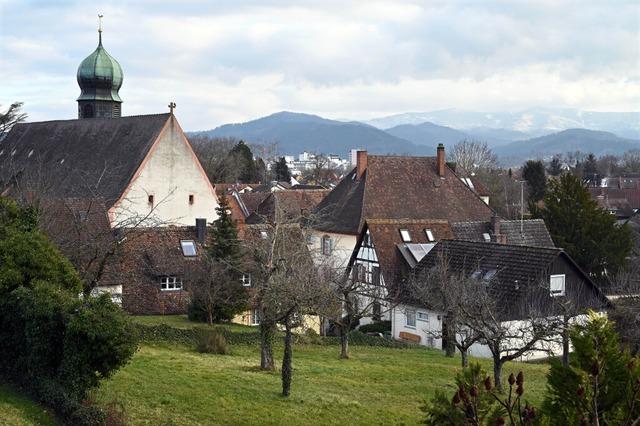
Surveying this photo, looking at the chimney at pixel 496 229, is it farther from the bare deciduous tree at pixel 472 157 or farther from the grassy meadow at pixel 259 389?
the bare deciduous tree at pixel 472 157

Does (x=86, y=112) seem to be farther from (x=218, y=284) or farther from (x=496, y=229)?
(x=218, y=284)

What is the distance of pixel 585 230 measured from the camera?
47719 mm

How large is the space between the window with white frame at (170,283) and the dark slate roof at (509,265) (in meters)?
10.9

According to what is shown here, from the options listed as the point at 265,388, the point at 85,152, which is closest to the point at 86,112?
the point at 85,152

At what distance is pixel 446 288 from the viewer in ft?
94.7

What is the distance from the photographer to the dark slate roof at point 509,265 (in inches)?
1255

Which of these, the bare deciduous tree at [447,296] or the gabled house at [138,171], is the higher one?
the gabled house at [138,171]

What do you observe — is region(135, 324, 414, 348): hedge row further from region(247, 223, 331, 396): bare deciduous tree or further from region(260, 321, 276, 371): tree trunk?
region(260, 321, 276, 371): tree trunk

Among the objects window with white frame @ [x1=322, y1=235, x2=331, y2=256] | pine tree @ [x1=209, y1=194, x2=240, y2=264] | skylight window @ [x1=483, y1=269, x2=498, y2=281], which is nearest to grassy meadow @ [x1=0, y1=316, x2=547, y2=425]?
skylight window @ [x1=483, y1=269, x2=498, y2=281]

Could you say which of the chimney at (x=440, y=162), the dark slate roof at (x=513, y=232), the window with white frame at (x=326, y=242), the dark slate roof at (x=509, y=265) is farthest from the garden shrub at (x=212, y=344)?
the chimney at (x=440, y=162)

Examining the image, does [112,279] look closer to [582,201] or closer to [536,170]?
[582,201]

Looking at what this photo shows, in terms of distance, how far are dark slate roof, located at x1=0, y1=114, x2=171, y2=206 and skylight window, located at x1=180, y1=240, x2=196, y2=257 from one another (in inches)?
374

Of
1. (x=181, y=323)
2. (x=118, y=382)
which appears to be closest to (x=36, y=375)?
(x=118, y=382)

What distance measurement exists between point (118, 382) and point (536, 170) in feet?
253
